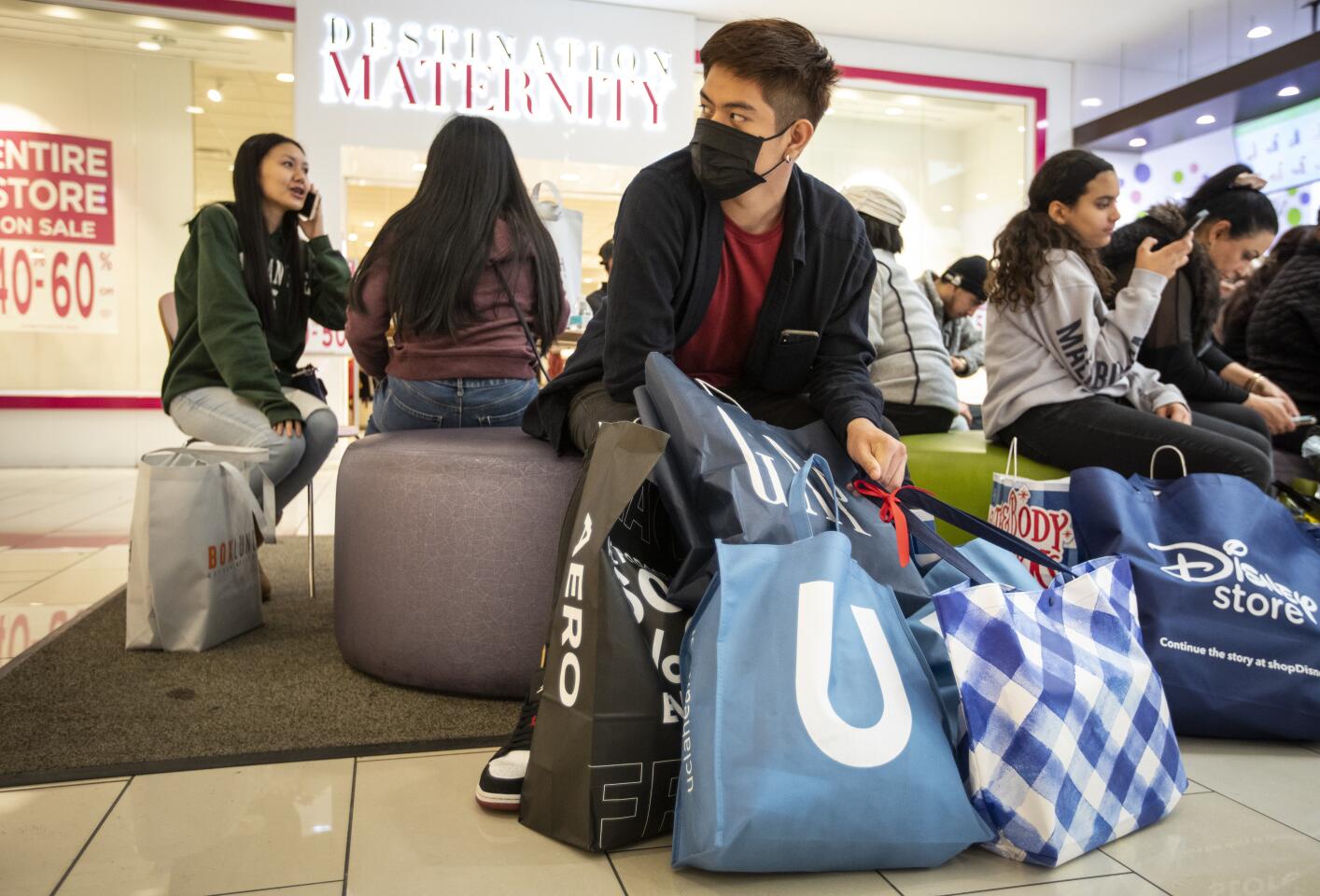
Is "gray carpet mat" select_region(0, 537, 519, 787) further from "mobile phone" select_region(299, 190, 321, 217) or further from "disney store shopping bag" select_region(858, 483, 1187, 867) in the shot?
"mobile phone" select_region(299, 190, 321, 217)

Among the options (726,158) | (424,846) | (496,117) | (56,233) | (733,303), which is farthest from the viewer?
(56,233)

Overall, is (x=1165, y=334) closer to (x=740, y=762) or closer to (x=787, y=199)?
(x=787, y=199)

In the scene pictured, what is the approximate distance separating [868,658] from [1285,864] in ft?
1.96

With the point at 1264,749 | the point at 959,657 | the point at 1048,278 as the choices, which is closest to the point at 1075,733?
the point at 959,657

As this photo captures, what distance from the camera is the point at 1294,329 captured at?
2852mm

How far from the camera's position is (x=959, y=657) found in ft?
3.76

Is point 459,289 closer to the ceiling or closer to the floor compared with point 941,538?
closer to the ceiling

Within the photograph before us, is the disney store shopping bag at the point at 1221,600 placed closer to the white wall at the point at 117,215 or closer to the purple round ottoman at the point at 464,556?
the purple round ottoman at the point at 464,556

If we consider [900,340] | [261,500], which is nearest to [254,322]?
[261,500]

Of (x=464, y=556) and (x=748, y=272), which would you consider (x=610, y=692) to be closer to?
(x=464, y=556)

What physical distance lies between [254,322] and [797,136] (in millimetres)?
1525

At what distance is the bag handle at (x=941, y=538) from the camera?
1315 mm

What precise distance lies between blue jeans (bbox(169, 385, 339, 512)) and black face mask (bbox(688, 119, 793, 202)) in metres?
1.38

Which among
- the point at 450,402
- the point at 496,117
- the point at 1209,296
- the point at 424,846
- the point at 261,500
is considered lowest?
the point at 424,846
